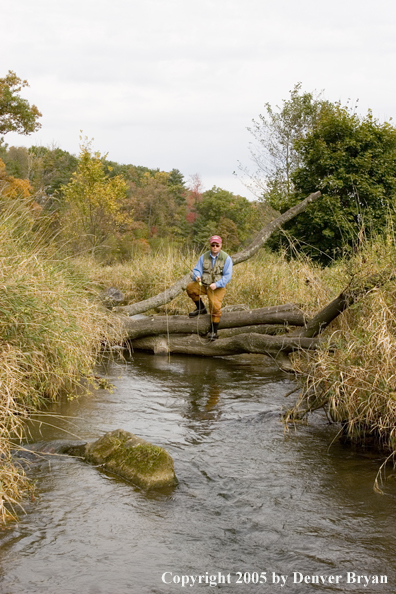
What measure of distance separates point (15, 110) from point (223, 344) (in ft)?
74.2

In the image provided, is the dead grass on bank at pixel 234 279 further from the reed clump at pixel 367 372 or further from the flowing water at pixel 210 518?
the flowing water at pixel 210 518

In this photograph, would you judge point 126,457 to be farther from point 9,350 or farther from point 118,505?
point 9,350

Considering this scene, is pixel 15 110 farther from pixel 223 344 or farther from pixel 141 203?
pixel 223 344

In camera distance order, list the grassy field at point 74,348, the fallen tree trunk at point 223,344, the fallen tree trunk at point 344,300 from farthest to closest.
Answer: the fallen tree trunk at point 223,344
the fallen tree trunk at point 344,300
the grassy field at point 74,348

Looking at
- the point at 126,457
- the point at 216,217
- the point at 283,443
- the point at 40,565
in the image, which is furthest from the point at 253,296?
the point at 216,217

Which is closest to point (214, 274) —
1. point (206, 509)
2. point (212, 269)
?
point (212, 269)

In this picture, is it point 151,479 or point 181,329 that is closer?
point 151,479

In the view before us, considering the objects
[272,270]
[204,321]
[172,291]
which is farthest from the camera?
[272,270]

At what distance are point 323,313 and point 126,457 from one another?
3687mm

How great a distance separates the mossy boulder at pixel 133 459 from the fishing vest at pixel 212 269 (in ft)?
16.8

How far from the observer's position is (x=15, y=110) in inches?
1119

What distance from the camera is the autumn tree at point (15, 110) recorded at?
27828 millimetres

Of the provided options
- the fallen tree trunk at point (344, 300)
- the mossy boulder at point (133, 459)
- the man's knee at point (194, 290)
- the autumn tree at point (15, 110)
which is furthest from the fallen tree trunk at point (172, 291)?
the autumn tree at point (15, 110)

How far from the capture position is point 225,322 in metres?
10.5
